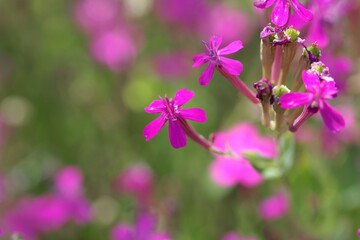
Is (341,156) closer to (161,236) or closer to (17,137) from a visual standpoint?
(161,236)

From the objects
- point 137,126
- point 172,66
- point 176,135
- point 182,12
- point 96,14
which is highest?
point 96,14

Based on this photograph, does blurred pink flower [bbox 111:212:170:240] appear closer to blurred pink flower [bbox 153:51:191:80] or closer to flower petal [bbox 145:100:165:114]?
flower petal [bbox 145:100:165:114]

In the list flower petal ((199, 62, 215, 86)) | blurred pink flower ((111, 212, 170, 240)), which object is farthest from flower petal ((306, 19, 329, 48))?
blurred pink flower ((111, 212, 170, 240))

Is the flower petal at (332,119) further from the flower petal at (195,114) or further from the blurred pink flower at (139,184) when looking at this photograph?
the blurred pink flower at (139,184)

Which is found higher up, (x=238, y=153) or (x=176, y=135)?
(x=238, y=153)

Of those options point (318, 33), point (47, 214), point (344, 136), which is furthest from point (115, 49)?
point (318, 33)

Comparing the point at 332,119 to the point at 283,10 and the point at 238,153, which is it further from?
the point at 238,153

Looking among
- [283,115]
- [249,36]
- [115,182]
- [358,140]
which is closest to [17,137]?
[115,182]
